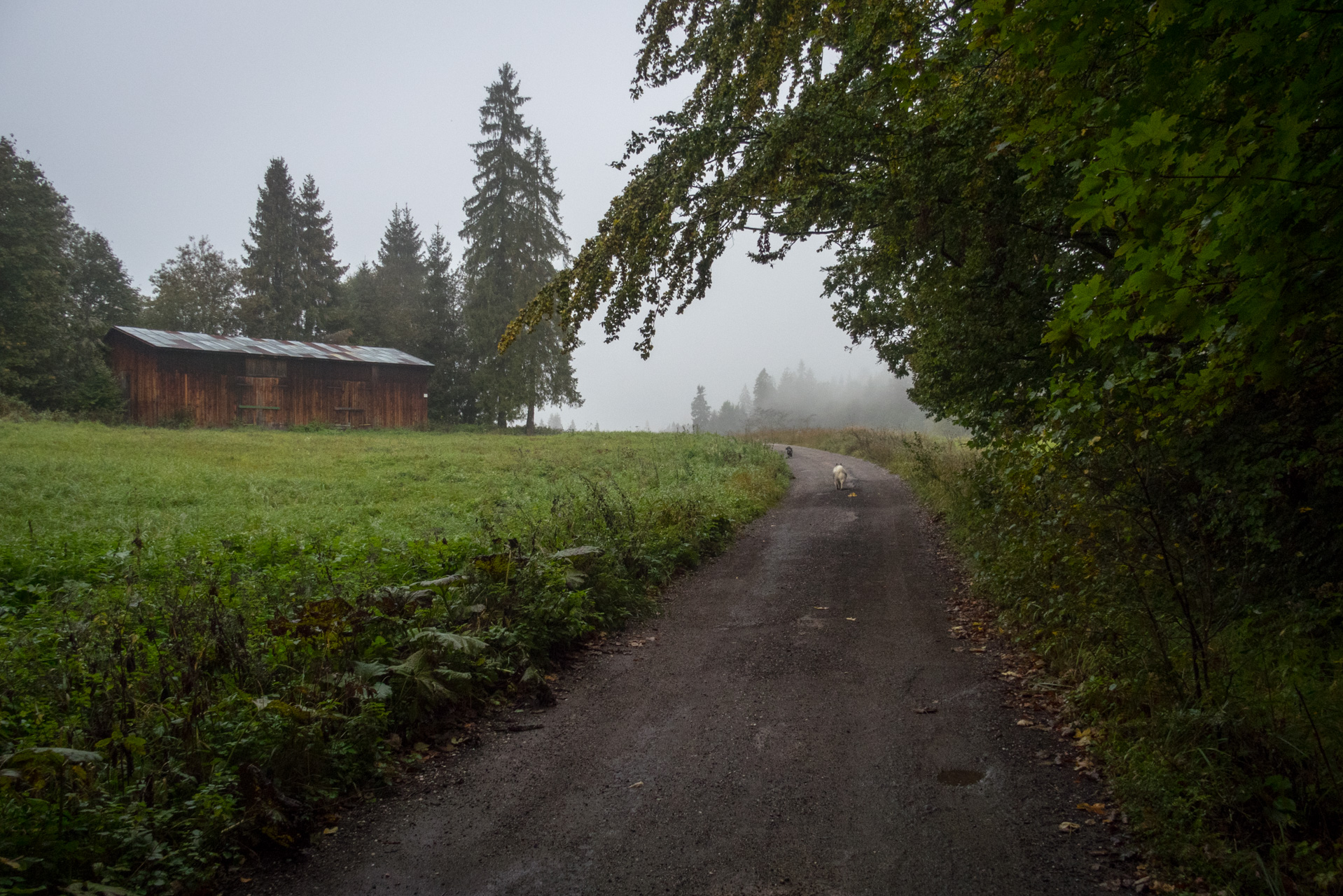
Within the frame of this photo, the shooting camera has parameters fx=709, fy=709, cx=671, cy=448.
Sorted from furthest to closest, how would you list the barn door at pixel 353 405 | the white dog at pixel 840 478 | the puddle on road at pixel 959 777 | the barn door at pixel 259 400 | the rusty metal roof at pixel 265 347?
the barn door at pixel 353 405
the barn door at pixel 259 400
the rusty metal roof at pixel 265 347
the white dog at pixel 840 478
the puddle on road at pixel 959 777

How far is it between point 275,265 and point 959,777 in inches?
2349

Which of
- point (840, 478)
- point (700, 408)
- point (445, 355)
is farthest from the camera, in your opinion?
point (700, 408)

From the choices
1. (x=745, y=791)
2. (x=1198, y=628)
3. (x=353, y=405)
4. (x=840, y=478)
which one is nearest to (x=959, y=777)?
(x=745, y=791)

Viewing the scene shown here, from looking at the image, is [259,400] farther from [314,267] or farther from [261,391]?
[314,267]

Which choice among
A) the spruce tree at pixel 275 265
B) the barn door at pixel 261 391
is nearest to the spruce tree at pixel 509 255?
the barn door at pixel 261 391

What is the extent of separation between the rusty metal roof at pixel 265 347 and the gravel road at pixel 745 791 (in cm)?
3578

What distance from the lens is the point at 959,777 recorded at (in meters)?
4.26

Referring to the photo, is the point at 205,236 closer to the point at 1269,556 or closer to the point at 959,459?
the point at 959,459

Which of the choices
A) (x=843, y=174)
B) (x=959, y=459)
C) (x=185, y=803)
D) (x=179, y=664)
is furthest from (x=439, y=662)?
(x=959, y=459)

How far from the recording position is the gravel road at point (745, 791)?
11.1 ft

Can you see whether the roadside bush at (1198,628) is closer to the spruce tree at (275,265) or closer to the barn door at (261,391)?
the barn door at (261,391)

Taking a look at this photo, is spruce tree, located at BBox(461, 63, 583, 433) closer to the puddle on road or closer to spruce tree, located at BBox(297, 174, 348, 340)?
spruce tree, located at BBox(297, 174, 348, 340)

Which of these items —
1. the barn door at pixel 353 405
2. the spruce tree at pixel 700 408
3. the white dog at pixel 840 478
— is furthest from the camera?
the spruce tree at pixel 700 408

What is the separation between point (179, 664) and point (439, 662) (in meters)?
1.64
